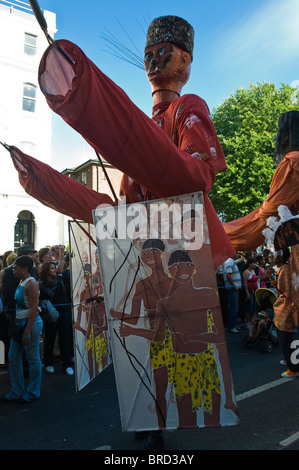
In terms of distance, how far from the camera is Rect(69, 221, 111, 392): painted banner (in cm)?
284

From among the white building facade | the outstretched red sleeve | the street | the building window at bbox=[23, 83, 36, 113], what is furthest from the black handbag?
the building window at bbox=[23, 83, 36, 113]

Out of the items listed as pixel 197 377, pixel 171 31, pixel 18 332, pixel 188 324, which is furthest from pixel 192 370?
pixel 18 332

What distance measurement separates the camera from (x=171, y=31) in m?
2.09

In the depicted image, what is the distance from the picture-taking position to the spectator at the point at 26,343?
13.2 feet

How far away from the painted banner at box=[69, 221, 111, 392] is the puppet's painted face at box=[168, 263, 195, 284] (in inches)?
51.3

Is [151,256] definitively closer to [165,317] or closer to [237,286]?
[165,317]

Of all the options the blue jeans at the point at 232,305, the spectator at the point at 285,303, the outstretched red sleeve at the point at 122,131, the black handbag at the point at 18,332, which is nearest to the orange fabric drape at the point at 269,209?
the spectator at the point at 285,303

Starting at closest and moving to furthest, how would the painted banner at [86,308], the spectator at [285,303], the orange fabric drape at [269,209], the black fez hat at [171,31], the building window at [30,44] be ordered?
the black fez hat at [171,31] < the orange fabric drape at [269,209] < the painted banner at [86,308] < the spectator at [285,303] < the building window at [30,44]

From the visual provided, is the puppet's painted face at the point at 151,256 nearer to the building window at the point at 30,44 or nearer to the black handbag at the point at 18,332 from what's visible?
the black handbag at the point at 18,332

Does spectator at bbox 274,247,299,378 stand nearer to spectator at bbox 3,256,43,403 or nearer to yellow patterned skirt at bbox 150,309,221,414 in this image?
yellow patterned skirt at bbox 150,309,221,414

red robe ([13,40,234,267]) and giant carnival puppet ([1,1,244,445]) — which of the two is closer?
red robe ([13,40,234,267])

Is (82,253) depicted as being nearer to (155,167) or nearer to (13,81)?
(155,167)

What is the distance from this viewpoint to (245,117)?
17984 millimetres

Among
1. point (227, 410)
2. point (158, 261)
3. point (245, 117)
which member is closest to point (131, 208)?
point (158, 261)
